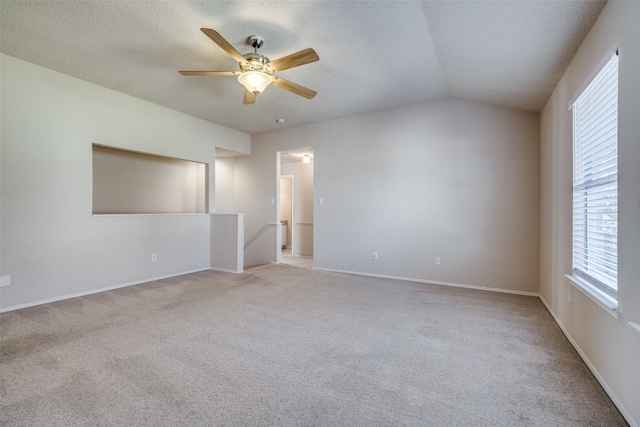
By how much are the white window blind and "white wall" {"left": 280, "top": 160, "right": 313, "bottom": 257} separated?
18.1 ft

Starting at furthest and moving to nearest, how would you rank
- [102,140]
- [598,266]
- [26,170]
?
[102,140], [26,170], [598,266]

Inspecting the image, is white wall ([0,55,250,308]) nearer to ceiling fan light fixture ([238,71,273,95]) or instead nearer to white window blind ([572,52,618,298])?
ceiling fan light fixture ([238,71,273,95])

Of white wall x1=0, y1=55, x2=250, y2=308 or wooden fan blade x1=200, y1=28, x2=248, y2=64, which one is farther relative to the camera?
white wall x1=0, y1=55, x2=250, y2=308

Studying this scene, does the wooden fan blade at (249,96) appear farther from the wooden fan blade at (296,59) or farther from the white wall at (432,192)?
the white wall at (432,192)

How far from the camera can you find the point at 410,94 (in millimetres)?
4117

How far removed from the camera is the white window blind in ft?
5.99

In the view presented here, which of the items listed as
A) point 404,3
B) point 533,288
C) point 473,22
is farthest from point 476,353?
point 404,3

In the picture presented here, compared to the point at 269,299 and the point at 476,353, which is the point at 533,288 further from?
the point at 269,299

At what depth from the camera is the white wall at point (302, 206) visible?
7.39 m

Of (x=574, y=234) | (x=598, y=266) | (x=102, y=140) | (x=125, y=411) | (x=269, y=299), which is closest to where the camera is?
(x=125, y=411)

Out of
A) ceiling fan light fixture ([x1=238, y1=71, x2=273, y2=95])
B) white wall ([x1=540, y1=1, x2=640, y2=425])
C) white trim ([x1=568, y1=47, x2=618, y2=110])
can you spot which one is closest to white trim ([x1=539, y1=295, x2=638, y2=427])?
white wall ([x1=540, y1=1, x2=640, y2=425])

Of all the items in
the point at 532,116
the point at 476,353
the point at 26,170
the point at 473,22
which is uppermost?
the point at 473,22

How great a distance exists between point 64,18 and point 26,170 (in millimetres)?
1805

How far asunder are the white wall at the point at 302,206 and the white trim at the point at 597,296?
5487mm
